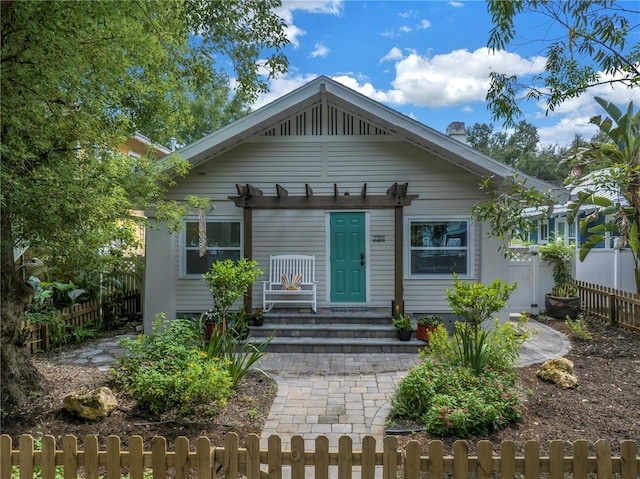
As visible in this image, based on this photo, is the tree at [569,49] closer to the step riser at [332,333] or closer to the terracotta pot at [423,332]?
the terracotta pot at [423,332]

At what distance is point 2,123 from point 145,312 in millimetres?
5609

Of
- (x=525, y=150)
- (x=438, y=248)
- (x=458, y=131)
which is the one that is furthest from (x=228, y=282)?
(x=525, y=150)

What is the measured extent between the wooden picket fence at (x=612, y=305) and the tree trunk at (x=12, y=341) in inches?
377

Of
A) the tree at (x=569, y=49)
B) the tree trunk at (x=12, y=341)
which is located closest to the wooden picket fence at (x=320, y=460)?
the tree trunk at (x=12, y=341)

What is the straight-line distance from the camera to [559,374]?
4805 mm

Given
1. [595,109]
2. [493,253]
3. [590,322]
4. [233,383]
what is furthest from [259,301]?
→ [595,109]

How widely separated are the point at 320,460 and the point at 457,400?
1.89 meters

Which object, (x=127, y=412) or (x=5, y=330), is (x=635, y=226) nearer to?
(x=127, y=412)

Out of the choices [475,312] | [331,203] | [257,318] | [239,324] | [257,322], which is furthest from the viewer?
[331,203]

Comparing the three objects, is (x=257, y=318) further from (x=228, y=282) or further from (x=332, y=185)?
(x=332, y=185)

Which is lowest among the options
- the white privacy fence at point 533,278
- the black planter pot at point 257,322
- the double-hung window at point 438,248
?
the black planter pot at point 257,322

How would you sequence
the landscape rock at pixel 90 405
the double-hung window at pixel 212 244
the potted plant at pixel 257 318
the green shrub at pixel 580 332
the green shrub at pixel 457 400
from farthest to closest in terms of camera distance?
the double-hung window at pixel 212 244
the potted plant at pixel 257 318
the green shrub at pixel 580 332
the landscape rock at pixel 90 405
the green shrub at pixel 457 400

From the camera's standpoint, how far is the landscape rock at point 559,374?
4.70 m

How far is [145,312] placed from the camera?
8055 mm
